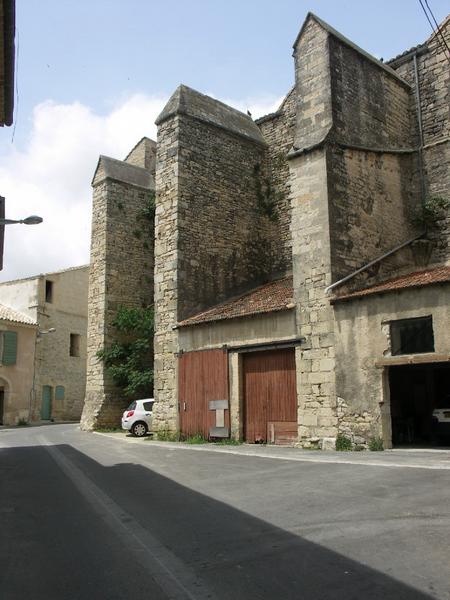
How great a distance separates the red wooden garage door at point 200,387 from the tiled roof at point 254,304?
1012 millimetres

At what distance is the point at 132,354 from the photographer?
72.5 ft

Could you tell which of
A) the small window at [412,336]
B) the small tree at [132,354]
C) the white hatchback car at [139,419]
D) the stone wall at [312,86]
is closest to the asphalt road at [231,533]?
the small window at [412,336]

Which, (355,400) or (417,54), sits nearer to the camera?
(355,400)

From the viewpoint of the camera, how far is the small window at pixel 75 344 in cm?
3625

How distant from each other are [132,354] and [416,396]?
11.2 metres

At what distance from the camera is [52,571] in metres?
4.12

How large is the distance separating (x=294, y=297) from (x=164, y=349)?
527 centimetres

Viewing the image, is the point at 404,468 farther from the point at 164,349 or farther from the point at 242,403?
the point at 164,349

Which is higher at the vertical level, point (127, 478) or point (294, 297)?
point (294, 297)

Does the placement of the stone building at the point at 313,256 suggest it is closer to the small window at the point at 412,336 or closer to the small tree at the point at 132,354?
the small window at the point at 412,336

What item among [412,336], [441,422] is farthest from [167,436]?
[412,336]

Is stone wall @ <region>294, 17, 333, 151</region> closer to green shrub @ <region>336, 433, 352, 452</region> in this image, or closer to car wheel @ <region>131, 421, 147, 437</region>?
green shrub @ <region>336, 433, 352, 452</region>

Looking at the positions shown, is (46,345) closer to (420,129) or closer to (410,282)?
(420,129)

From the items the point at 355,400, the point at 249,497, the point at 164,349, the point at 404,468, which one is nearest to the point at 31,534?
the point at 249,497
